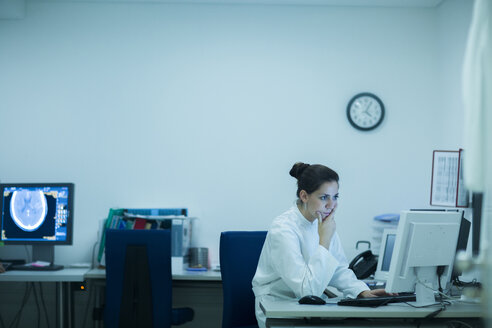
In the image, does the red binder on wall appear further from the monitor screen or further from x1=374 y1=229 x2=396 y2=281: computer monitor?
the monitor screen

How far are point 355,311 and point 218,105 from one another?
251 centimetres

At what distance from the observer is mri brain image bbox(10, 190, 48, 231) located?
→ 149 inches

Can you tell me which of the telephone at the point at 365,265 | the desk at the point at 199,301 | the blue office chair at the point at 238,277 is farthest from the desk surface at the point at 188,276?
the telephone at the point at 365,265

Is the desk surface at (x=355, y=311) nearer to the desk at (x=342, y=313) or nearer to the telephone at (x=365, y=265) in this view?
the desk at (x=342, y=313)

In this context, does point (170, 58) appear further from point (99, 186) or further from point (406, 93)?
point (406, 93)

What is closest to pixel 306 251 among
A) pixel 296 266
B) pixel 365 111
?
pixel 296 266

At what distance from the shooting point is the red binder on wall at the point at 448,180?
11.5 ft

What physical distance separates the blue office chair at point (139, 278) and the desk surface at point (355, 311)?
1.22m

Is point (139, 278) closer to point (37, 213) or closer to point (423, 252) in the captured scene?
point (37, 213)

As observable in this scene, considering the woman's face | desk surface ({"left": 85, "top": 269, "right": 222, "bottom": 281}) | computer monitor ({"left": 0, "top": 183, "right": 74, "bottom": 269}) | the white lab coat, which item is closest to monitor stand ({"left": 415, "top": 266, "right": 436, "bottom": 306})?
the white lab coat

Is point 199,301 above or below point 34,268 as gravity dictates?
below

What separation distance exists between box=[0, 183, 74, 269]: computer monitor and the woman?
182 centimetres

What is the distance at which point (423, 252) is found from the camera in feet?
6.87

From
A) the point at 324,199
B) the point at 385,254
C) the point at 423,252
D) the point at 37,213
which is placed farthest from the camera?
the point at 37,213
